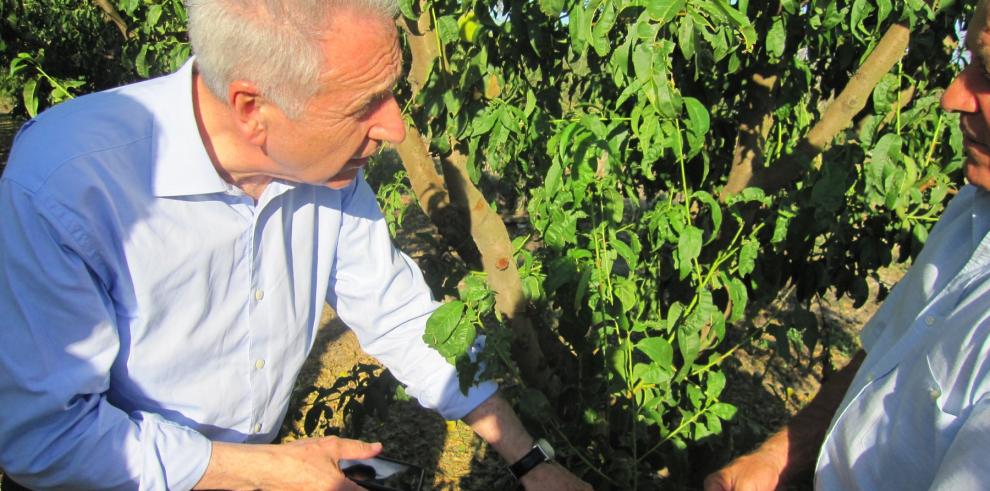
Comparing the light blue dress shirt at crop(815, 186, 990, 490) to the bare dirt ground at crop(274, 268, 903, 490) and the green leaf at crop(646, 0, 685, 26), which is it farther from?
the bare dirt ground at crop(274, 268, 903, 490)

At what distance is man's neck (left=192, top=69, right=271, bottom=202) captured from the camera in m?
1.48

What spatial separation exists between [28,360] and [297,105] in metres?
0.61

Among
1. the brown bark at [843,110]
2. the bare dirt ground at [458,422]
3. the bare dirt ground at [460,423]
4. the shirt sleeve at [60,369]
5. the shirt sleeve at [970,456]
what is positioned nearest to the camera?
the shirt sleeve at [970,456]

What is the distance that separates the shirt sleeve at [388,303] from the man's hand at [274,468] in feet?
1.20

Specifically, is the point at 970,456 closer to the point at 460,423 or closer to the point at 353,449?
the point at 353,449

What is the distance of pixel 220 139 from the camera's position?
4.91ft

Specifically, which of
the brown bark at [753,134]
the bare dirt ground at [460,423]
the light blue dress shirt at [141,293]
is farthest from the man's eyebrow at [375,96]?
the brown bark at [753,134]

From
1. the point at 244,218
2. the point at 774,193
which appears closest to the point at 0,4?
the point at 244,218

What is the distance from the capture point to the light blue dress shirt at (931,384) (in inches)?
43.2

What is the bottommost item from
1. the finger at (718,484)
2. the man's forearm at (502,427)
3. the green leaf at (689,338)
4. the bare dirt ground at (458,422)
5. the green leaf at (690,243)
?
the bare dirt ground at (458,422)

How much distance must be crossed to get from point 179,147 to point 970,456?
4.35 ft

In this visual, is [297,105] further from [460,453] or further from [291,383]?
[460,453]

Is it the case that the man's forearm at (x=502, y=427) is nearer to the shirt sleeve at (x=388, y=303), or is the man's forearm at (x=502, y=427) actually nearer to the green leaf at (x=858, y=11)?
the shirt sleeve at (x=388, y=303)

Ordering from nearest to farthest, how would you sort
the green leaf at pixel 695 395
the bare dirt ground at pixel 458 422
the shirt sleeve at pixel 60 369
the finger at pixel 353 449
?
the shirt sleeve at pixel 60 369 < the finger at pixel 353 449 < the green leaf at pixel 695 395 < the bare dirt ground at pixel 458 422
